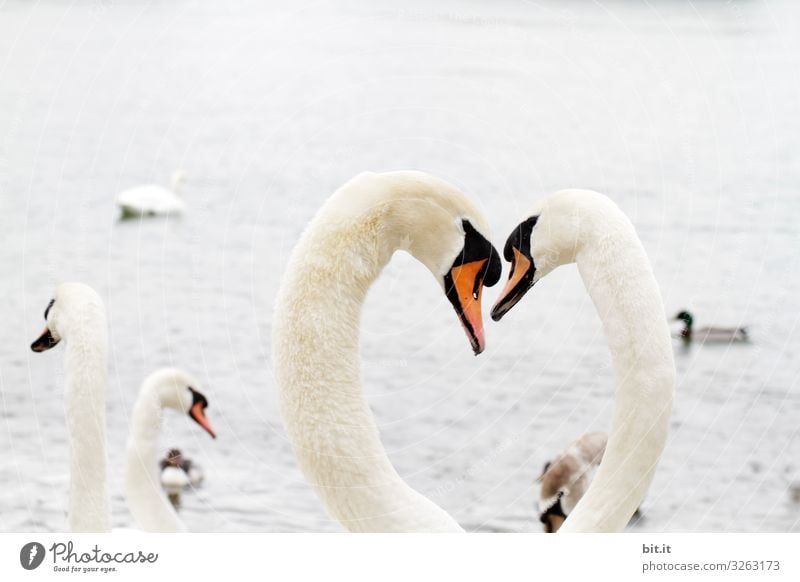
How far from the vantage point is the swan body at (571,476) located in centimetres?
449

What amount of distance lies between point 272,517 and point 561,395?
2.10 m

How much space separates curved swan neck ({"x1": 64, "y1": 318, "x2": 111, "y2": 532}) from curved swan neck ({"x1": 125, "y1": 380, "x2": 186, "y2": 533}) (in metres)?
1.37

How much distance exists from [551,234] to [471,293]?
0.31m

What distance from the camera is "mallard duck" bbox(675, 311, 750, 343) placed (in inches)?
299

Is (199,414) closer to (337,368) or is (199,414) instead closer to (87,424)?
(87,424)

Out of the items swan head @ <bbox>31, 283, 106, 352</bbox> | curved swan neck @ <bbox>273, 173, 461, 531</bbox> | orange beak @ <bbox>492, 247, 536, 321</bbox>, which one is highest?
swan head @ <bbox>31, 283, 106, 352</bbox>

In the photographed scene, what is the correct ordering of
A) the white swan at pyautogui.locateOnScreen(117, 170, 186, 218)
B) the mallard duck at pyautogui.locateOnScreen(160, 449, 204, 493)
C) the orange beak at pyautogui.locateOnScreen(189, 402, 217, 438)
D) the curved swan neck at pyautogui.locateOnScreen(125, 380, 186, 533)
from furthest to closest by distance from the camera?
the white swan at pyautogui.locateOnScreen(117, 170, 186, 218), the mallard duck at pyautogui.locateOnScreen(160, 449, 204, 493), the orange beak at pyautogui.locateOnScreen(189, 402, 217, 438), the curved swan neck at pyautogui.locateOnScreen(125, 380, 186, 533)

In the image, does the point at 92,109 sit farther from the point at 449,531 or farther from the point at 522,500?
the point at 449,531

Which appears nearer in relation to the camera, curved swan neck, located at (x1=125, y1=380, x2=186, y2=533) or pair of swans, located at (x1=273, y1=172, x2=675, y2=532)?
pair of swans, located at (x1=273, y1=172, x2=675, y2=532)

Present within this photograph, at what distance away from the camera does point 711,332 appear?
7664 mm

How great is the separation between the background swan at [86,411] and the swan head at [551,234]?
1.01m

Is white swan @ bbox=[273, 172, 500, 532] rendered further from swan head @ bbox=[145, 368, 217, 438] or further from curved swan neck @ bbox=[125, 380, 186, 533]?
swan head @ bbox=[145, 368, 217, 438]

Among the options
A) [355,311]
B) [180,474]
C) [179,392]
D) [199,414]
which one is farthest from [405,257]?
[355,311]

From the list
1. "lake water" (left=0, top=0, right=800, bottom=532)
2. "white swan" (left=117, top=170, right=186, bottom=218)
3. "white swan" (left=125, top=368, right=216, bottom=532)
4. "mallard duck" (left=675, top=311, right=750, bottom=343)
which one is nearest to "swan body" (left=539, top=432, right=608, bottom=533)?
"lake water" (left=0, top=0, right=800, bottom=532)
